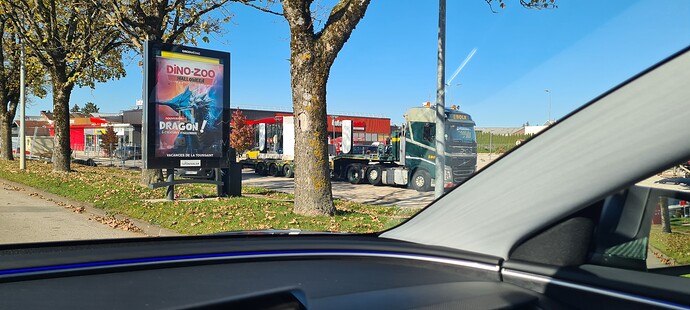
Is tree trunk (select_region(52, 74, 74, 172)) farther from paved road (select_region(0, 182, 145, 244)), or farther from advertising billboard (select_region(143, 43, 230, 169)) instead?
paved road (select_region(0, 182, 145, 244))

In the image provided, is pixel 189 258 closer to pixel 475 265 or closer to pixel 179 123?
pixel 475 265

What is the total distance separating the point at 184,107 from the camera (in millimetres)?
11797

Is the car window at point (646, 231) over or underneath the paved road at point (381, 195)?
over

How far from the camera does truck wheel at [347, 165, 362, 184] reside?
78.1ft

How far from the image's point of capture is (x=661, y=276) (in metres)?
1.56

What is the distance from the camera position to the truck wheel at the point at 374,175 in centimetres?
2232

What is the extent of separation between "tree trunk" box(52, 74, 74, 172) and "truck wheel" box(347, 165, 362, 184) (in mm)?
12191

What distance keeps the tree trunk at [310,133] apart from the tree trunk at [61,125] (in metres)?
15.3

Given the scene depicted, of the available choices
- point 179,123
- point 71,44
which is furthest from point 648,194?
point 71,44

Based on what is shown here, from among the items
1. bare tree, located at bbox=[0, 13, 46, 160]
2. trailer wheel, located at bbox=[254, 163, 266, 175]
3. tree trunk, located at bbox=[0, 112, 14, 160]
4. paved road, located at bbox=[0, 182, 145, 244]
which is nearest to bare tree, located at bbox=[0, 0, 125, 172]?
bare tree, located at bbox=[0, 13, 46, 160]

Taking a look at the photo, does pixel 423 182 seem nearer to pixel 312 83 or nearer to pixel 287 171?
pixel 312 83

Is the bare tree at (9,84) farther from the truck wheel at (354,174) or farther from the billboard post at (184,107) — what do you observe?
the billboard post at (184,107)

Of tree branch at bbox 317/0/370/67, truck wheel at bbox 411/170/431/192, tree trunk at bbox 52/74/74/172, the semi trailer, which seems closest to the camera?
truck wheel at bbox 411/170/431/192

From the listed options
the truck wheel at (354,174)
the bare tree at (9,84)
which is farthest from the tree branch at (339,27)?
the bare tree at (9,84)
